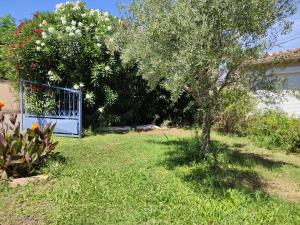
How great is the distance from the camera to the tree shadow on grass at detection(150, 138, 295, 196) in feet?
19.3

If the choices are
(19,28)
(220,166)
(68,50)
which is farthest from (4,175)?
(19,28)

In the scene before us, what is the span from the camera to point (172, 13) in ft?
17.9

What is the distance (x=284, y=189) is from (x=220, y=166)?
1.33 m

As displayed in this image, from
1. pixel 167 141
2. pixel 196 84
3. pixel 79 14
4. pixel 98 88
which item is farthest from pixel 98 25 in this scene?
pixel 196 84

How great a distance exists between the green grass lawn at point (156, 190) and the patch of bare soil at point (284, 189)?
0.02 m

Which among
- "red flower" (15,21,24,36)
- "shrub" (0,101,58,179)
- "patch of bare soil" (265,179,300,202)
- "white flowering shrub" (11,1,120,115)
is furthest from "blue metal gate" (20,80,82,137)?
"patch of bare soil" (265,179,300,202)

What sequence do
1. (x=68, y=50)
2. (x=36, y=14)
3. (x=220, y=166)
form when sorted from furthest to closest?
(x=36, y=14)
(x=68, y=50)
(x=220, y=166)

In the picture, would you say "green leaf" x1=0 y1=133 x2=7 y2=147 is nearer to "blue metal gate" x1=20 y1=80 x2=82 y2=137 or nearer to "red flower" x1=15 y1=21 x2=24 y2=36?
"blue metal gate" x1=20 y1=80 x2=82 y2=137

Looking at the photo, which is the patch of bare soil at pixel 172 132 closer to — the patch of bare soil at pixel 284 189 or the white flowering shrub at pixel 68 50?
the white flowering shrub at pixel 68 50

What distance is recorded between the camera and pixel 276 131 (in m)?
10.0

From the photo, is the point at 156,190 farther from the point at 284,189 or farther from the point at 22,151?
the point at 22,151

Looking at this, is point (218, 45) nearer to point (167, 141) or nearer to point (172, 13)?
point (172, 13)

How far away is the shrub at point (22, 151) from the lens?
589cm

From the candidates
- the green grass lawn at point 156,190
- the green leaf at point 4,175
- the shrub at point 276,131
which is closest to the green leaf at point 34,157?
the green grass lawn at point 156,190
